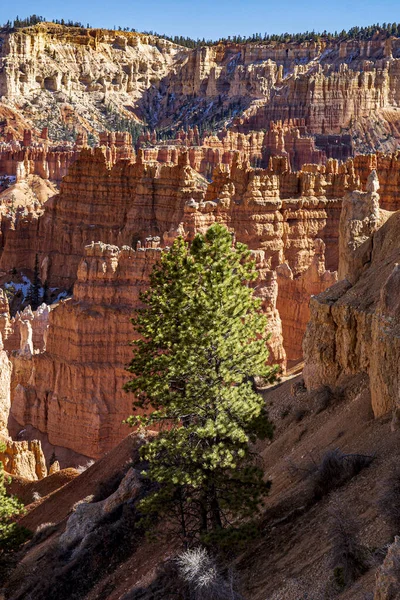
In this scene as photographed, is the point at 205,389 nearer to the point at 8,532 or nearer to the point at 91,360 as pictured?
the point at 8,532

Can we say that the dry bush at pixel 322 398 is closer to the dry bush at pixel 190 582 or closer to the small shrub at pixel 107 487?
the dry bush at pixel 190 582

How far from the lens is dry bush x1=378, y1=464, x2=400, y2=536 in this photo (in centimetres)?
1176

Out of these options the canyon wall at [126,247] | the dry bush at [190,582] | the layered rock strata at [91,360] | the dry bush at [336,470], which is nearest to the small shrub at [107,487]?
the canyon wall at [126,247]

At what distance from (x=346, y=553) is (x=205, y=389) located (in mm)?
4401

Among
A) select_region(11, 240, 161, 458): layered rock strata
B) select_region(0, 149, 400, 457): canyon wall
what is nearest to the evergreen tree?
select_region(0, 149, 400, 457): canyon wall

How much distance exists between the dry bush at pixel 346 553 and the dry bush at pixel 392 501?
441mm

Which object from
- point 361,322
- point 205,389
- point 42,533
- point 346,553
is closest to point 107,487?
point 42,533

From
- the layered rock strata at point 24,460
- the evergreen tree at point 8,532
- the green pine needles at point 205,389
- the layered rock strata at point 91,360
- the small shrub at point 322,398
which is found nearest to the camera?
the green pine needles at point 205,389

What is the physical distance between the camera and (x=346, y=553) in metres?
11.2

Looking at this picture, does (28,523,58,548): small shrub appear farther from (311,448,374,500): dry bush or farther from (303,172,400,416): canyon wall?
(311,448,374,500): dry bush

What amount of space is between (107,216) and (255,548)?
48660mm

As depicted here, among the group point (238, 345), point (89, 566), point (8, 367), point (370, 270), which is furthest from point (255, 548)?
point (8, 367)

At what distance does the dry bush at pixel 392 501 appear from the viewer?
11.8m

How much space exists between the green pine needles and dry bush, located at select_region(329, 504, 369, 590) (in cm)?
258
